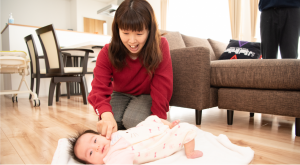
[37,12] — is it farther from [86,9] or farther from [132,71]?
[132,71]

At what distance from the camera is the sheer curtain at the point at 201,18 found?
4.04 metres

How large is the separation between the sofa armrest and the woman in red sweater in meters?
0.27

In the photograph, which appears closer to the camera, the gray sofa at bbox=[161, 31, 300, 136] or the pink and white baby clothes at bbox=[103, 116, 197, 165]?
the pink and white baby clothes at bbox=[103, 116, 197, 165]

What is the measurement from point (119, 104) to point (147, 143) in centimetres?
54

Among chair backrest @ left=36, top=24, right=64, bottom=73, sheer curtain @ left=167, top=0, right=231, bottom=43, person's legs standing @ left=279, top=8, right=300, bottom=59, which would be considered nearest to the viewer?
person's legs standing @ left=279, top=8, right=300, bottom=59

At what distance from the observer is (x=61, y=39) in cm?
404

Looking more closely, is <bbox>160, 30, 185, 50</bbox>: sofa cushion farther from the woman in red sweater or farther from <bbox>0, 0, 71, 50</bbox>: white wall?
<bbox>0, 0, 71, 50</bbox>: white wall

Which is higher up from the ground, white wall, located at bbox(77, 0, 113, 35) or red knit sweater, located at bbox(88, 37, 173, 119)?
white wall, located at bbox(77, 0, 113, 35)

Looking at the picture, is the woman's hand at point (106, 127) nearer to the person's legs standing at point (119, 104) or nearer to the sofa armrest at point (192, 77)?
the person's legs standing at point (119, 104)

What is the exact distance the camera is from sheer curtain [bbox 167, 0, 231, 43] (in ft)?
13.3

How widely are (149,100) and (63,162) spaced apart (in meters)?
0.63

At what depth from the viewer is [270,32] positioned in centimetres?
158

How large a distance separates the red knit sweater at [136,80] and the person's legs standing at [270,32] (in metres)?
0.98

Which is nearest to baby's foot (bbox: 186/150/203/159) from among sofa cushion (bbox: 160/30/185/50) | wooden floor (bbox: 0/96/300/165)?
wooden floor (bbox: 0/96/300/165)
